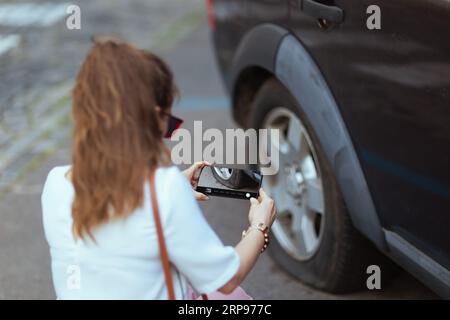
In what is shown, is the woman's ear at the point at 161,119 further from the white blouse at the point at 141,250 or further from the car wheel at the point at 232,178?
the car wheel at the point at 232,178

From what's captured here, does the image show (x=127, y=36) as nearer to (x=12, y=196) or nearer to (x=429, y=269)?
(x=12, y=196)

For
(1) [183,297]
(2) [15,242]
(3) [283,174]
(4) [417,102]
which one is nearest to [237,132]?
(3) [283,174]

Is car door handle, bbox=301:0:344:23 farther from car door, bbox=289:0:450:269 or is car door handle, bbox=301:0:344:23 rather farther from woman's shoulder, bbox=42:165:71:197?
woman's shoulder, bbox=42:165:71:197

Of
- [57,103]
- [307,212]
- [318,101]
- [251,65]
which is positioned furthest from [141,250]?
[57,103]

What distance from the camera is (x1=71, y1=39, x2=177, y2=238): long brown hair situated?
6.84 ft

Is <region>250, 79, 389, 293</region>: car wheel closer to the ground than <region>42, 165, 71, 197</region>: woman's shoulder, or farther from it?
closer to the ground

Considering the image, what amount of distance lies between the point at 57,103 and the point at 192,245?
4.56 meters

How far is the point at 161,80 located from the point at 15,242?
103 inches

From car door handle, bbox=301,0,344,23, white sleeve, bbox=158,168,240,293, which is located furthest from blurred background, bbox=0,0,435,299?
white sleeve, bbox=158,168,240,293

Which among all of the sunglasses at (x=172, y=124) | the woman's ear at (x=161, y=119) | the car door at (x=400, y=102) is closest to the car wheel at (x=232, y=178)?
the sunglasses at (x=172, y=124)

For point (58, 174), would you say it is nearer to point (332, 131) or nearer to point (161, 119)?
point (161, 119)

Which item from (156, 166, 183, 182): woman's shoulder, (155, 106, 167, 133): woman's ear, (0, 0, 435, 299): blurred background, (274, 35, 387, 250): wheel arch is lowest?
(0, 0, 435, 299): blurred background

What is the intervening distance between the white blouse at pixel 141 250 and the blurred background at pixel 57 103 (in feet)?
5.77

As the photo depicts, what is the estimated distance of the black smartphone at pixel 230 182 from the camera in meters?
2.65
